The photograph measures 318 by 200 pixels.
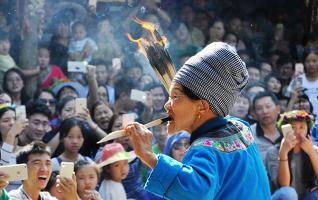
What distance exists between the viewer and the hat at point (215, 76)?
8.24ft

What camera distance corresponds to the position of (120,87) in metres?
7.81

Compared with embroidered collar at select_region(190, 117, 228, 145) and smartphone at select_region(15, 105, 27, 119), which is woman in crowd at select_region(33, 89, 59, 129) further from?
embroidered collar at select_region(190, 117, 228, 145)

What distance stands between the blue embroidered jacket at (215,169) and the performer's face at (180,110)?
5 cm

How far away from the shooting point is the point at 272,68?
9375 mm

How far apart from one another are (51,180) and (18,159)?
0.36 metres

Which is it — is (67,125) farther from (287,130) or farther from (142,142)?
(142,142)

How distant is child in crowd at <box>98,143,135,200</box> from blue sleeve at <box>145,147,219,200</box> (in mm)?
2993

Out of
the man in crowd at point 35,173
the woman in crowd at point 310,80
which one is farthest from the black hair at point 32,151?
the woman in crowd at point 310,80

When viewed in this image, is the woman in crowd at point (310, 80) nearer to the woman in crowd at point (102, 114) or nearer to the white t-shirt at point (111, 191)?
the woman in crowd at point (102, 114)

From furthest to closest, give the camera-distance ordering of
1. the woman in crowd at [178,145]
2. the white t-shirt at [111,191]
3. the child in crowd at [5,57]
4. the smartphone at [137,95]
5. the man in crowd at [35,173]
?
the child in crowd at [5,57], the smartphone at [137,95], the woman in crowd at [178,145], the white t-shirt at [111,191], the man in crowd at [35,173]

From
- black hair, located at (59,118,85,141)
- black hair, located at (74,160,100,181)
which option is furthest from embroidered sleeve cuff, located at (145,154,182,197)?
black hair, located at (59,118,85,141)

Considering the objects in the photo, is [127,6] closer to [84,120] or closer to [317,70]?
[317,70]

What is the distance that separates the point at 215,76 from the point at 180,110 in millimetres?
174

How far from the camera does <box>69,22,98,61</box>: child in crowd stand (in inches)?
328
